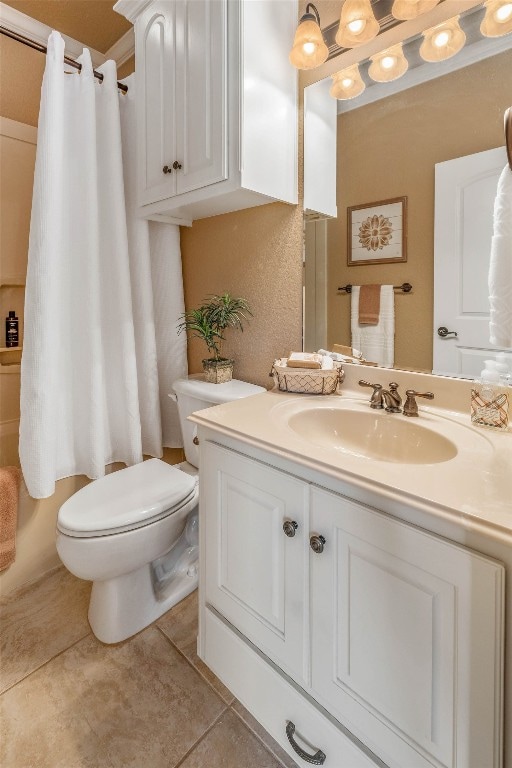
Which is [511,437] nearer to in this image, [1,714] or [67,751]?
[67,751]

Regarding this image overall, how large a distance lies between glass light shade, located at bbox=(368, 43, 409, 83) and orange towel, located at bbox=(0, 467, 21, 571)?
6.14 feet

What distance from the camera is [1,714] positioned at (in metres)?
1.16

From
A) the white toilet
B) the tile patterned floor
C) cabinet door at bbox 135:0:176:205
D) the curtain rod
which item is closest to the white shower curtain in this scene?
the curtain rod

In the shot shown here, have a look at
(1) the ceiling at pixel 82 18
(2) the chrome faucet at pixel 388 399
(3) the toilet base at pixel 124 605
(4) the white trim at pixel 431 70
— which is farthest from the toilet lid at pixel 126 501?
(1) the ceiling at pixel 82 18

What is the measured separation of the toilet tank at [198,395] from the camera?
1.42 m

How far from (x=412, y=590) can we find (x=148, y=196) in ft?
4.98

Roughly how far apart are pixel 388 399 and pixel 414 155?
667 millimetres

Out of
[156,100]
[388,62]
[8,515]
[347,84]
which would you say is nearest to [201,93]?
[156,100]

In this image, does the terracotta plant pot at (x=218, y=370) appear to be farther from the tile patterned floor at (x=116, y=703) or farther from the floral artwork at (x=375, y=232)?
the tile patterned floor at (x=116, y=703)

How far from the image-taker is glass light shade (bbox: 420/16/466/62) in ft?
3.29

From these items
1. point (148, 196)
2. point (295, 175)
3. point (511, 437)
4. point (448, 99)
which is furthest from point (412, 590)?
point (148, 196)

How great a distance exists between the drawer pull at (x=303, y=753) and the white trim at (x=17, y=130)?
91.5 inches

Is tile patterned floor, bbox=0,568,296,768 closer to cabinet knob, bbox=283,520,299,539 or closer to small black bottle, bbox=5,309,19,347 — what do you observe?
cabinet knob, bbox=283,520,299,539

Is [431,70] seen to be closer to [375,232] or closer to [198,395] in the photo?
[375,232]
